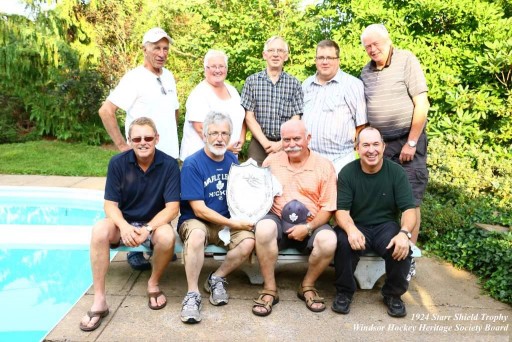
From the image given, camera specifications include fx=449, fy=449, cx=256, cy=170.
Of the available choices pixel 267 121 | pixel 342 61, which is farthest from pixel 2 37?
pixel 267 121

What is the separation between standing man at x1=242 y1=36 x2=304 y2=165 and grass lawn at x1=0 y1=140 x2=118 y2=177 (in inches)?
176

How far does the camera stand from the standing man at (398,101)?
3391mm

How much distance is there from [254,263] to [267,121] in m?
1.14

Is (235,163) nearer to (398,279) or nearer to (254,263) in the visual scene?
(254,263)

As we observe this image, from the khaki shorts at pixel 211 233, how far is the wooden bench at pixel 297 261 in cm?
5

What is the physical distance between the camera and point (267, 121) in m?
3.65

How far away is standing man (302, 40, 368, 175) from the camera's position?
3484 millimetres

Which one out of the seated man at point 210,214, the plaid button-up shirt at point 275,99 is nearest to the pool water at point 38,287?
the seated man at point 210,214

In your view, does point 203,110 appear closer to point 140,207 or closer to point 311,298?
point 140,207

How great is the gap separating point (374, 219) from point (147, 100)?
6.32 ft

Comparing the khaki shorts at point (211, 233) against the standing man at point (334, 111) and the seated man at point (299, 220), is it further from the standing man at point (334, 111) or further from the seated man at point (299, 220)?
the standing man at point (334, 111)

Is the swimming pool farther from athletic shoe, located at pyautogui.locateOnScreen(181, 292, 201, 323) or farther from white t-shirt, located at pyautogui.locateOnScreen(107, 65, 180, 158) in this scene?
white t-shirt, located at pyautogui.locateOnScreen(107, 65, 180, 158)

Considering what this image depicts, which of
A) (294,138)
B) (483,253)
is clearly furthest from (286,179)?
(483,253)

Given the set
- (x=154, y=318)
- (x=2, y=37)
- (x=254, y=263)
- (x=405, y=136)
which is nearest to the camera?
(x=154, y=318)
